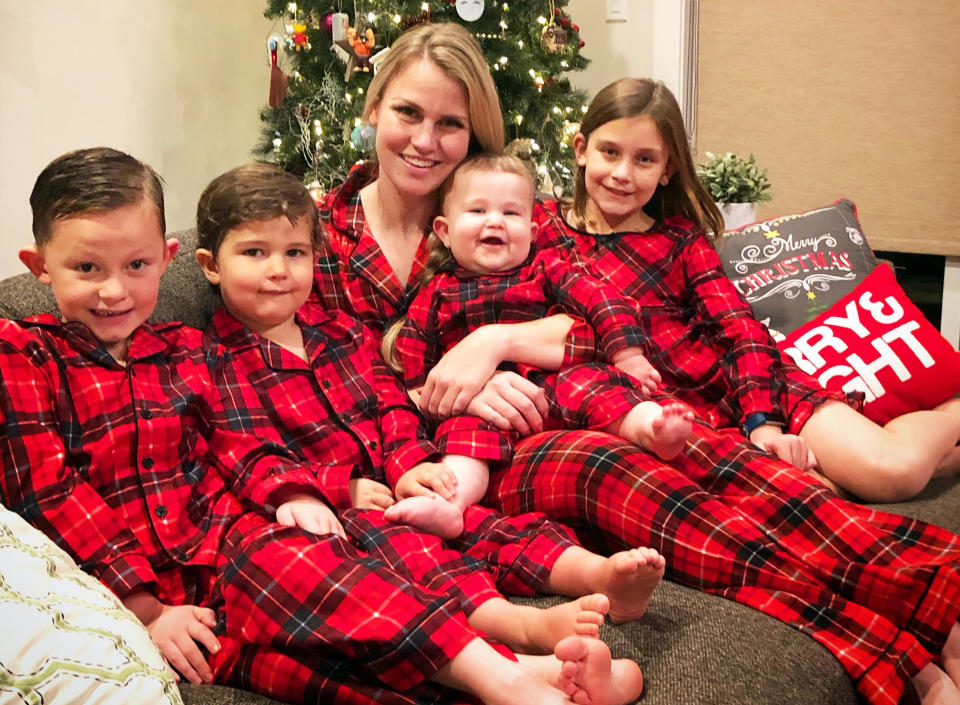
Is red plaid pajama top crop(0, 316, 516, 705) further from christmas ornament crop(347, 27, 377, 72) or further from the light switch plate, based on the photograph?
the light switch plate

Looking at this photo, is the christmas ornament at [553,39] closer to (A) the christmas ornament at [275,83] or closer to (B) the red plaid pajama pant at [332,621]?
(A) the christmas ornament at [275,83]

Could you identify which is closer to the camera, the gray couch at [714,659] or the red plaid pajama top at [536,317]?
the gray couch at [714,659]

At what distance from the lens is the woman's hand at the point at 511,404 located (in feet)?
5.33

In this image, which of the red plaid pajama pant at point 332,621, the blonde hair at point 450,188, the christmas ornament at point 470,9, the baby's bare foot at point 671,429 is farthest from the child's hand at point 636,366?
the christmas ornament at point 470,9

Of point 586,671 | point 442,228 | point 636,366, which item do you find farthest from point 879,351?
point 586,671

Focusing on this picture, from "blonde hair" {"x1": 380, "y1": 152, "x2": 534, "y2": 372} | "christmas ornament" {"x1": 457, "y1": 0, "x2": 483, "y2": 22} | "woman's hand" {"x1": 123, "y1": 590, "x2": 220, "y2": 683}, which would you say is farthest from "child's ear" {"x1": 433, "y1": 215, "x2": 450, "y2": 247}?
"christmas ornament" {"x1": 457, "y1": 0, "x2": 483, "y2": 22}

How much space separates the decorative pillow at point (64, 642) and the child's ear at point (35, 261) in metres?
0.46

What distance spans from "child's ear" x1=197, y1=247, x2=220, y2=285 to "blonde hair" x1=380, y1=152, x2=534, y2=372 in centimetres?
37

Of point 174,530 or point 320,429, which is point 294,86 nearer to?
point 320,429

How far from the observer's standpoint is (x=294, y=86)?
3.43 metres

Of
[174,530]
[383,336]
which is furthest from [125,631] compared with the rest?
[383,336]

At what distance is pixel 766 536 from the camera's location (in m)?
1.34

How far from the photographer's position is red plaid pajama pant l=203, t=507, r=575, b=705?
107 cm

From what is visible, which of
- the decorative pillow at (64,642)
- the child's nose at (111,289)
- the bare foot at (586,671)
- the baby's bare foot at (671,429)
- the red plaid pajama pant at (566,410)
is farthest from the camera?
the red plaid pajama pant at (566,410)
